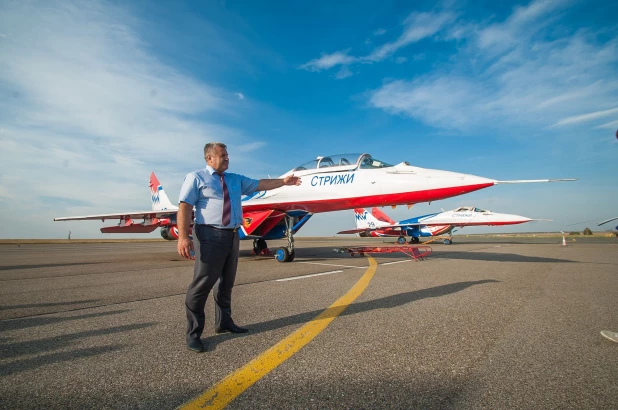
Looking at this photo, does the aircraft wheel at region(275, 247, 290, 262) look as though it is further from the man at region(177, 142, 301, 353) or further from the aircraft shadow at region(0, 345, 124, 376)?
the aircraft shadow at region(0, 345, 124, 376)

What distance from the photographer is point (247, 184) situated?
3654 mm

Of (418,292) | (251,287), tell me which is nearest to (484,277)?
(418,292)

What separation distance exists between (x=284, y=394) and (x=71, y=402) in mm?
1213

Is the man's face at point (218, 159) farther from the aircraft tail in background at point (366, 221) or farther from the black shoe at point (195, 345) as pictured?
the aircraft tail in background at point (366, 221)

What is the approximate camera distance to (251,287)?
5594 millimetres

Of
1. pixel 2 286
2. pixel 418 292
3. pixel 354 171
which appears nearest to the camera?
pixel 418 292

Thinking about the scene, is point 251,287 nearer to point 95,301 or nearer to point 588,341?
point 95,301

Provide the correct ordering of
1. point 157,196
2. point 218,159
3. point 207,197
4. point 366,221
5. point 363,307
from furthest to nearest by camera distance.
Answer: point 366,221
point 157,196
point 363,307
point 218,159
point 207,197

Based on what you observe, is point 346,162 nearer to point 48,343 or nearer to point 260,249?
point 260,249

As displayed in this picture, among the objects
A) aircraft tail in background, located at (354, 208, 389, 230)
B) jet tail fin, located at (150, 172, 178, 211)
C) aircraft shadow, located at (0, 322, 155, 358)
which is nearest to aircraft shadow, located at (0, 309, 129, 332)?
aircraft shadow, located at (0, 322, 155, 358)

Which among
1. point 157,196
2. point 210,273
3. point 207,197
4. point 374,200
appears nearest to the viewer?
point 210,273

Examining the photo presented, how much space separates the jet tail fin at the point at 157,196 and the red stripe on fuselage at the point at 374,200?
11.4 metres

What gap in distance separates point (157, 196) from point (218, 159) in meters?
19.9

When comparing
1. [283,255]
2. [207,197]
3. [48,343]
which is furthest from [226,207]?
[283,255]
